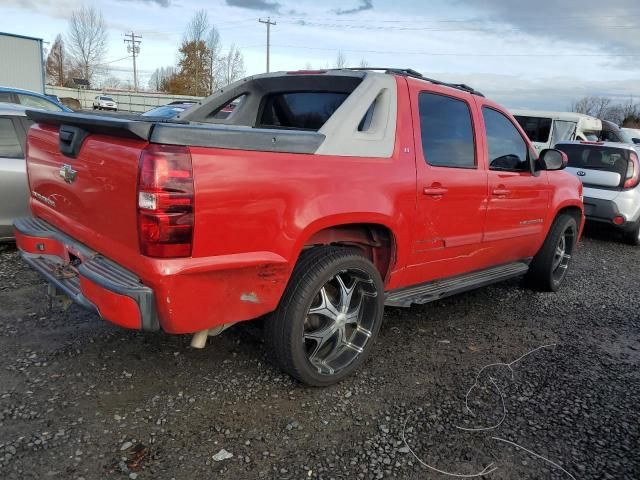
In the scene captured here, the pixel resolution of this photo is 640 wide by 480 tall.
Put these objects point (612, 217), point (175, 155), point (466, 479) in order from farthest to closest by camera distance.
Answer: point (612, 217) < point (466, 479) < point (175, 155)

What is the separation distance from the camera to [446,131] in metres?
3.74

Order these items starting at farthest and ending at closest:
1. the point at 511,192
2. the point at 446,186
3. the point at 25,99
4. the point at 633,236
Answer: the point at 25,99 → the point at 633,236 → the point at 511,192 → the point at 446,186

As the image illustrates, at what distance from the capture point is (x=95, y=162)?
2.56m

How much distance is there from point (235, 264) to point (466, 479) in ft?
4.90

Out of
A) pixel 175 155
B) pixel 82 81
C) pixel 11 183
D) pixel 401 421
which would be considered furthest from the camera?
pixel 82 81

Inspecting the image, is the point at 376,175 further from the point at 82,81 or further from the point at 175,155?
the point at 82,81

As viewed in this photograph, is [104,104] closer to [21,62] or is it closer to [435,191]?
[21,62]

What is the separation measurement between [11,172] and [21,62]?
2845 centimetres

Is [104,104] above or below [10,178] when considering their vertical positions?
above

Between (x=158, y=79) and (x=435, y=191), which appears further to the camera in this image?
(x=158, y=79)

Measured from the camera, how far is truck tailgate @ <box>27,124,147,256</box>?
2.37 m

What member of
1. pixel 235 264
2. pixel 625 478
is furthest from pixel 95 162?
pixel 625 478

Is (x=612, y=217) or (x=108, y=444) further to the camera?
(x=612, y=217)

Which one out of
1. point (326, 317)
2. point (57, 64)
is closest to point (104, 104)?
point (57, 64)
